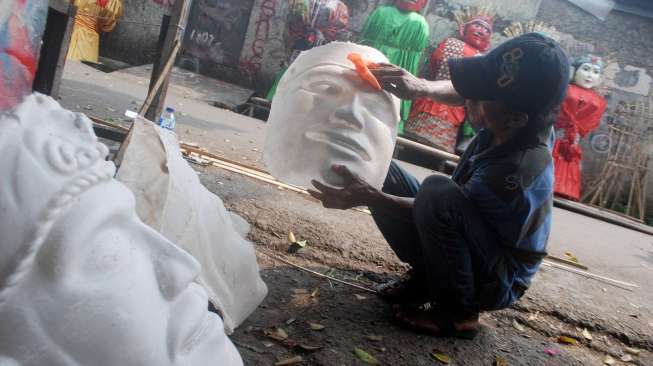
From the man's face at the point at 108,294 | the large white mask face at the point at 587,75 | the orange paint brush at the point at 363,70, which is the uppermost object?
the large white mask face at the point at 587,75

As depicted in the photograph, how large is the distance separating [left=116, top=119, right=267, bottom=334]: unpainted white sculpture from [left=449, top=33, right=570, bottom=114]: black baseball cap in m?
1.00

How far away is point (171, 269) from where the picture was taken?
0.83 metres

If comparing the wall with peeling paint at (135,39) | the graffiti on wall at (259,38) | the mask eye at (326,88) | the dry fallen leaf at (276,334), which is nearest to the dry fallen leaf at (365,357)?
the dry fallen leaf at (276,334)

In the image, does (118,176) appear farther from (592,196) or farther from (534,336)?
(592,196)

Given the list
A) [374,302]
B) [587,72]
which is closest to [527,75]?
[374,302]

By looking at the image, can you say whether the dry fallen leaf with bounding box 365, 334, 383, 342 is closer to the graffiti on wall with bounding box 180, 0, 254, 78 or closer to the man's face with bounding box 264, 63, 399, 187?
the man's face with bounding box 264, 63, 399, 187

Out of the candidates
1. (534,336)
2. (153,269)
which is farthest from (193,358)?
(534,336)

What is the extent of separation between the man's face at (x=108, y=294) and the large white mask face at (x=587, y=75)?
26.9 ft

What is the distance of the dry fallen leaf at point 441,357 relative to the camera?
1.84 m

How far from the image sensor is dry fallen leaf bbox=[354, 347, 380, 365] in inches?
67.2

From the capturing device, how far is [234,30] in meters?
9.09

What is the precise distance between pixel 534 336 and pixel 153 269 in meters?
1.94

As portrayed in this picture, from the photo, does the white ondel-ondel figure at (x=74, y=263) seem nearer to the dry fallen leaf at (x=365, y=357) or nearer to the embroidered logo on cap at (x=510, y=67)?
the dry fallen leaf at (x=365, y=357)

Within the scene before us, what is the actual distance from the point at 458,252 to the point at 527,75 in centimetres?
63
